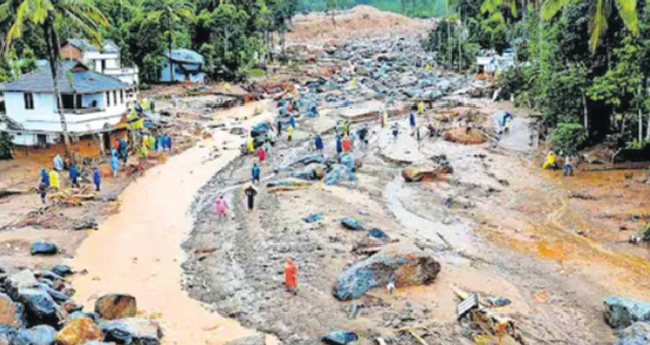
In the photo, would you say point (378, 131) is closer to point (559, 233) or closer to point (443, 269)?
point (559, 233)

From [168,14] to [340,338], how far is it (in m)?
58.7

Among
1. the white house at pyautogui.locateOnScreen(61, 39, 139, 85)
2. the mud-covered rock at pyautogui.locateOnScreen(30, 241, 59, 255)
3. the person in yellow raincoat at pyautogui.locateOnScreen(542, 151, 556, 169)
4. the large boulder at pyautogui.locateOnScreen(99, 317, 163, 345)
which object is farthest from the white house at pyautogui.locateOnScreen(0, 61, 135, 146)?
the person in yellow raincoat at pyautogui.locateOnScreen(542, 151, 556, 169)

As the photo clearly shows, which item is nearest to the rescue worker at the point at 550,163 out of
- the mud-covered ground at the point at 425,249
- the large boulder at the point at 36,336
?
the mud-covered ground at the point at 425,249

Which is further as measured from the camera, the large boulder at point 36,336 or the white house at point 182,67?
the white house at point 182,67

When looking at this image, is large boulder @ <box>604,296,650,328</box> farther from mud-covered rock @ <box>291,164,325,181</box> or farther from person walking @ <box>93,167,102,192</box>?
person walking @ <box>93,167,102,192</box>

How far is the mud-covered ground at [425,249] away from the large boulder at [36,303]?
437 cm

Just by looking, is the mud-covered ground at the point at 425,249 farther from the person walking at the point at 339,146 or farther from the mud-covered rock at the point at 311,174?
the person walking at the point at 339,146

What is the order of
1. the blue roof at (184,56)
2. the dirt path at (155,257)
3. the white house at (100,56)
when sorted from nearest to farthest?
the dirt path at (155,257) → the white house at (100,56) → the blue roof at (184,56)

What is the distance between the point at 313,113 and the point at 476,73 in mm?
32251

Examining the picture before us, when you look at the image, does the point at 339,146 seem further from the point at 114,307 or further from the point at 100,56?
the point at 100,56

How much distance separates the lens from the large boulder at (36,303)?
16.4 m

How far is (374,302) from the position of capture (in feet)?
59.2

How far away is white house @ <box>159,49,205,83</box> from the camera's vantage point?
2721 inches

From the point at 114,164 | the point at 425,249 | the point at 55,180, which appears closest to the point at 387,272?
the point at 425,249
